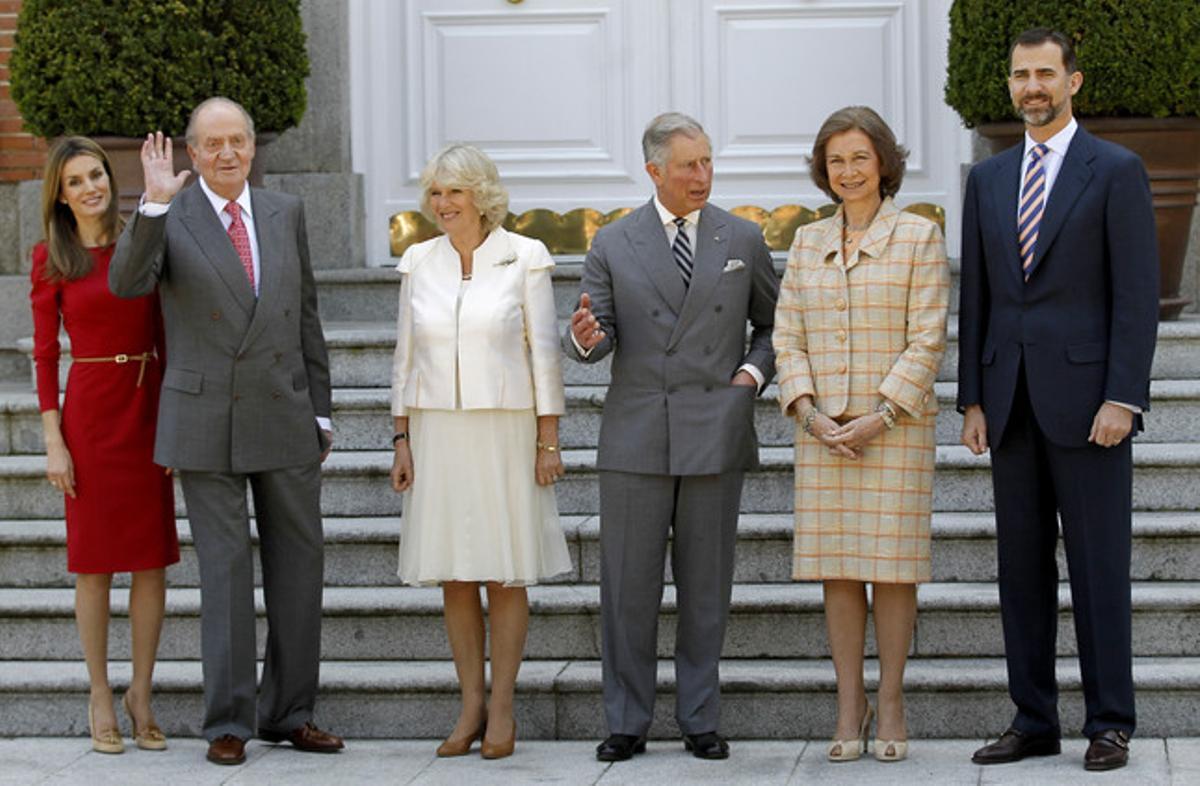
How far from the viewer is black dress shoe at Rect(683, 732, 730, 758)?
6121 millimetres

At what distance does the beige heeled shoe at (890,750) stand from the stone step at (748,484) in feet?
4.14

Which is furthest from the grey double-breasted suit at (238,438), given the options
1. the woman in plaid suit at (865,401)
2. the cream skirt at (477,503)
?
the woman in plaid suit at (865,401)

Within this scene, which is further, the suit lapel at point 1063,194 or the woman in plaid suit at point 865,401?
the woman in plaid suit at point 865,401

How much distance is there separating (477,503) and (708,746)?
91cm

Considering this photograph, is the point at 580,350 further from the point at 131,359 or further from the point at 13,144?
the point at 13,144

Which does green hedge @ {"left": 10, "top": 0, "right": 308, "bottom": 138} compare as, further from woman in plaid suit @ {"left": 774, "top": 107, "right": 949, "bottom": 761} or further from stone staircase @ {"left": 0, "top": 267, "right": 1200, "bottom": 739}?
woman in plaid suit @ {"left": 774, "top": 107, "right": 949, "bottom": 761}

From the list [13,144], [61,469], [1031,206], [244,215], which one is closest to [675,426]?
[1031,206]

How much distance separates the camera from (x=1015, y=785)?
18.7 feet

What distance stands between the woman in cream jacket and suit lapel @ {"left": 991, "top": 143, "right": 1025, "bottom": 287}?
A: 1.25 meters

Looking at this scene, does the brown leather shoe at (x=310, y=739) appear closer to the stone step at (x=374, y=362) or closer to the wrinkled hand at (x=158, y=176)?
the wrinkled hand at (x=158, y=176)

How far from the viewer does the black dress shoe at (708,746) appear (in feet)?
20.1

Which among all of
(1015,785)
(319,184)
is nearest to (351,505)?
(319,184)

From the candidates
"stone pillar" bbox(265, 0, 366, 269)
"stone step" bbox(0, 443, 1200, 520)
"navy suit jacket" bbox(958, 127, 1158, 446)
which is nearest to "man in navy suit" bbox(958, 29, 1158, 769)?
"navy suit jacket" bbox(958, 127, 1158, 446)

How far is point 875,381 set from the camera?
5.95 metres
